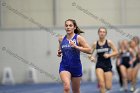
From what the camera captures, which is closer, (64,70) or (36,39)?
(64,70)

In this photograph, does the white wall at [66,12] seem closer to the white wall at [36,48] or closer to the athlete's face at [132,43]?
the white wall at [36,48]

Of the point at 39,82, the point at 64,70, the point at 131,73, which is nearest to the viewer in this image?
the point at 64,70

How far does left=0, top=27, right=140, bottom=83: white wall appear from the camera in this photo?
23438 mm

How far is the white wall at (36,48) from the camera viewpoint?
76.9ft

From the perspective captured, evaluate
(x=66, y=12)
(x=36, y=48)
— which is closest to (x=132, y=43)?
(x=66, y=12)

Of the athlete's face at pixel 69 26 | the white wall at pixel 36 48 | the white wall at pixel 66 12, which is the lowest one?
the white wall at pixel 36 48

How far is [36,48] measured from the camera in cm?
2359

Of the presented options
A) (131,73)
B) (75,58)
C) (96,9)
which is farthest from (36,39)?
(75,58)

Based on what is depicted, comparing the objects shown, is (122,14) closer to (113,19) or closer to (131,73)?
(113,19)

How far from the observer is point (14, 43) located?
23594 millimetres

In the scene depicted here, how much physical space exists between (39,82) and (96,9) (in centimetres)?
467

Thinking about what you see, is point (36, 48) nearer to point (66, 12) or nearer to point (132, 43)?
point (66, 12)

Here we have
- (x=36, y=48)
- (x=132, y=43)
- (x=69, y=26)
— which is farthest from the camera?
(x=36, y=48)

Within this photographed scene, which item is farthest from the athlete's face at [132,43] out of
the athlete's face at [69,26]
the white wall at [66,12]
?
the white wall at [66,12]
